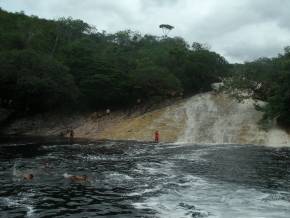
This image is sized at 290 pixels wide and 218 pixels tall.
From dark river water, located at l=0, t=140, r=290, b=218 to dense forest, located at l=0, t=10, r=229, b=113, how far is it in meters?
21.5

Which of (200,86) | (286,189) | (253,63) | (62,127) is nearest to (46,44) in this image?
(62,127)

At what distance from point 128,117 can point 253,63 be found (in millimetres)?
18904

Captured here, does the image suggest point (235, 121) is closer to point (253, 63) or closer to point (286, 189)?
point (253, 63)

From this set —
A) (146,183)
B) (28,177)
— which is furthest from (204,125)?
(28,177)

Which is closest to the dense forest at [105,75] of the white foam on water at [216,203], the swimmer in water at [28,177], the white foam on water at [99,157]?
the white foam on water at [99,157]

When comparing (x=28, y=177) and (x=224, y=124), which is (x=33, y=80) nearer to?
(x=224, y=124)

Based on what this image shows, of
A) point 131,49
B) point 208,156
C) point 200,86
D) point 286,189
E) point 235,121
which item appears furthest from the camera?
point 131,49

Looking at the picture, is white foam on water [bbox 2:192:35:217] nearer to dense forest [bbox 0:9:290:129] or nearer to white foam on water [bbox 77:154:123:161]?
white foam on water [bbox 77:154:123:161]

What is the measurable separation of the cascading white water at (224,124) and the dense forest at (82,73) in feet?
18.6

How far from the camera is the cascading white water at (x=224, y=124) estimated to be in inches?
2182

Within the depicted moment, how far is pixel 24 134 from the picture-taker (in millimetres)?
67000

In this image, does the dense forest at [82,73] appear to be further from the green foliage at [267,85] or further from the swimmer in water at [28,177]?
the swimmer in water at [28,177]

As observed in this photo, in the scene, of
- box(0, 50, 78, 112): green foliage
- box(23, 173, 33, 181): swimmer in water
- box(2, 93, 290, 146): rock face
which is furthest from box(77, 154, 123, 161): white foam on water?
box(0, 50, 78, 112): green foliage

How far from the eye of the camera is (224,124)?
60.8m
